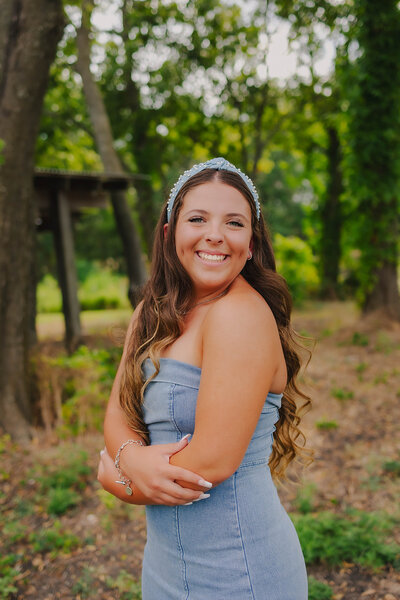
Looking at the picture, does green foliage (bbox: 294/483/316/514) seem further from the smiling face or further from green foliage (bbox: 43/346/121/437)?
the smiling face

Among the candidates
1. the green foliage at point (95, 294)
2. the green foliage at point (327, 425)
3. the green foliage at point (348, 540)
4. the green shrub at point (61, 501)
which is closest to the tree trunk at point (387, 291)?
the green foliage at point (327, 425)

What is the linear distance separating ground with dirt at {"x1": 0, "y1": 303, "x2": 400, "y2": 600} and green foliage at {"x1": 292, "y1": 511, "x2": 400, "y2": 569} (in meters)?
0.05

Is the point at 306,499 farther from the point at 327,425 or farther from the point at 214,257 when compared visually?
the point at 214,257

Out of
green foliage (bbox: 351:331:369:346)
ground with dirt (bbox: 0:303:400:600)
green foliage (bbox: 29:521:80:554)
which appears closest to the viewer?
ground with dirt (bbox: 0:303:400:600)

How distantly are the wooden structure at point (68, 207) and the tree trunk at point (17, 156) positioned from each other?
4839 millimetres

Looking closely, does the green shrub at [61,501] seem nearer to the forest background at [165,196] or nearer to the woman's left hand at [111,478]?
the forest background at [165,196]

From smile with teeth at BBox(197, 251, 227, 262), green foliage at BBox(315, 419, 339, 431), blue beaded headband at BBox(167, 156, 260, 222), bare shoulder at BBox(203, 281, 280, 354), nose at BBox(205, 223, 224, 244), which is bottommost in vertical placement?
green foliage at BBox(315, 419, 339, 431)

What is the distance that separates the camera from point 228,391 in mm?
1225

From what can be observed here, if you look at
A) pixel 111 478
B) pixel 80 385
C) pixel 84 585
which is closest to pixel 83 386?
pixel 80 385

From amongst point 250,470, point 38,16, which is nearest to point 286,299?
point 250,470

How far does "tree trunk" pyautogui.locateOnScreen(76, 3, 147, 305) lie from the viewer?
36.8 feet

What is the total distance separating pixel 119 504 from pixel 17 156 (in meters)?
3.24

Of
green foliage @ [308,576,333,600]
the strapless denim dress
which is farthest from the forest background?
the strapless denim dress

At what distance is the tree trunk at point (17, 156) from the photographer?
4.64 m
